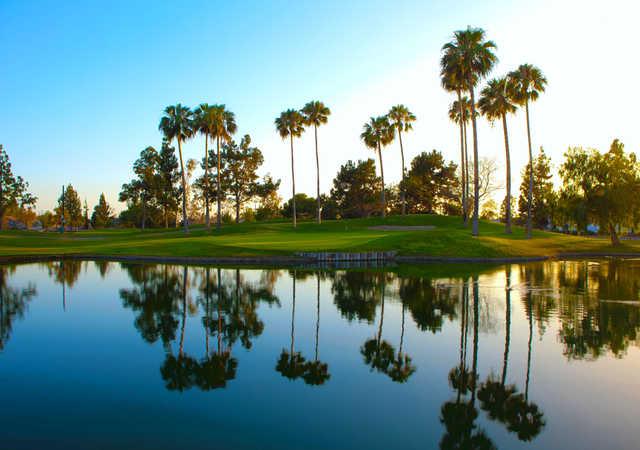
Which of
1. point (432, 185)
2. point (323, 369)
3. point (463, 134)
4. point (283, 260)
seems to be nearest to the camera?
point (323, 369)

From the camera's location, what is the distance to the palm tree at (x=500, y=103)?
48.0 metres

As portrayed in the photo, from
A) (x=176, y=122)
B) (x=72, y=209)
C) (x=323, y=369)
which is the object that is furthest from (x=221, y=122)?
(x=72, y=209)

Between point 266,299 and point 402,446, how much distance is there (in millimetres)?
13382

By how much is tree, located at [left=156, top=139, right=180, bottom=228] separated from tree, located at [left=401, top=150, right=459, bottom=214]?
4873cm

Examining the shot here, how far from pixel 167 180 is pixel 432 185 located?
54317 millimetres

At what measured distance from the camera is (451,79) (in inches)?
1754

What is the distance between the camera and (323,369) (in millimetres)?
11258

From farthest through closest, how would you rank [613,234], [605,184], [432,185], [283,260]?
[432,185], [613,234], [605,184], [283,260]

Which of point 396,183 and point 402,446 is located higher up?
point 396,183

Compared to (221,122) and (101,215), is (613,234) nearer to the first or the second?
(221,122)

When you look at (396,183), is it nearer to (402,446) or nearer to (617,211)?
(617,211)

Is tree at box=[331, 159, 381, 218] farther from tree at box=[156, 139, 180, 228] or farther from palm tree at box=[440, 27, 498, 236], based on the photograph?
palm tree at box=[440, 27, 498, 236]

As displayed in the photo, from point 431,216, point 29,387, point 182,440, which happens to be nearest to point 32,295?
point 29,387

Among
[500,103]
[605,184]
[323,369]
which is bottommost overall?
[323,369]
